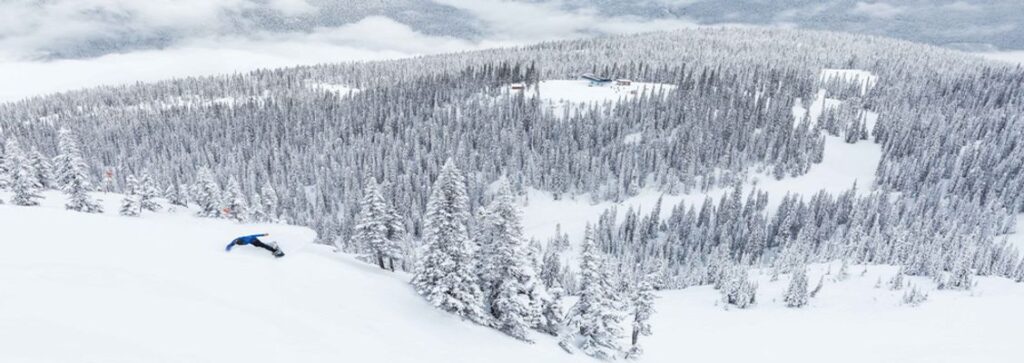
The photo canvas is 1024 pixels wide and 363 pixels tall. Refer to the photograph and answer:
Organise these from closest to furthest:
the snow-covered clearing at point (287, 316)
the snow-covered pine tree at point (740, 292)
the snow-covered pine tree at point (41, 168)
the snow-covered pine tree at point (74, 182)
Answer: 1. the snow-covered clearing at point (287, 316)
2. the snow-covered pine tree at point (74, 182)
3. the snow-covered pine tree at point (740, 292)
4. the snow-covered pine tree at point (41, 168)

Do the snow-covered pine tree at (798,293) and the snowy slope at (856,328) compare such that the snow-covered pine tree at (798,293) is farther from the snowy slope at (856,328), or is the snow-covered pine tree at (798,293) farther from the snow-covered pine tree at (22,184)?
the snow-covered pine tree at (22,184)

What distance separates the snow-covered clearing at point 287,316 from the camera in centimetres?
2067

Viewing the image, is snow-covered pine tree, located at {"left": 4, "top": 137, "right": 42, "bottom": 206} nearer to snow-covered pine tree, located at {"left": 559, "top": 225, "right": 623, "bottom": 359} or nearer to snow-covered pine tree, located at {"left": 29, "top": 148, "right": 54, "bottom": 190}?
snow-covered pine tree, located at {"left": 29, "top": 148, "right": 54, "bottom": 190}

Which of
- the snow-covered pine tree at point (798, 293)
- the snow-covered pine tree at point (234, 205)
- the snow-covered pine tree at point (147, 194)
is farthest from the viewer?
the snow-covered pine tree at point (234, 205)

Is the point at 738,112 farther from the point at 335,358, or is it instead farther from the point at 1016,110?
the point at 335,358

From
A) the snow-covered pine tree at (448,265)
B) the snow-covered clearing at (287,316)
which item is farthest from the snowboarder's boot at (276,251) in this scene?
the snow-covered pine tree at (448,265)

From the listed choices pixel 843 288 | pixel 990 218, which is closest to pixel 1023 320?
pixel 843 288

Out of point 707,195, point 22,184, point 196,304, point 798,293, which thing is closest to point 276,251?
point 196,304

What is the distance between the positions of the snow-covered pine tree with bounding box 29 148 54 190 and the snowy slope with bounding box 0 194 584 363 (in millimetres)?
44922

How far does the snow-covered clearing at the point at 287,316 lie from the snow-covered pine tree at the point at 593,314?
176 cm

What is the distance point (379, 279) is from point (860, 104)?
669 feet

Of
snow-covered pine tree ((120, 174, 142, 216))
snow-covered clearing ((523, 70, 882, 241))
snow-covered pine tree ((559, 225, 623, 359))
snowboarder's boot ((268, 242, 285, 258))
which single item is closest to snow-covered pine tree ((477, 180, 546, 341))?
snow-covered pine tree ((559, 225, 623, 359))

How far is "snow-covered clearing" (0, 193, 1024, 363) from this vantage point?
67.8 ft

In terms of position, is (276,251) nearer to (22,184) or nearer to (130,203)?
(130,203)
